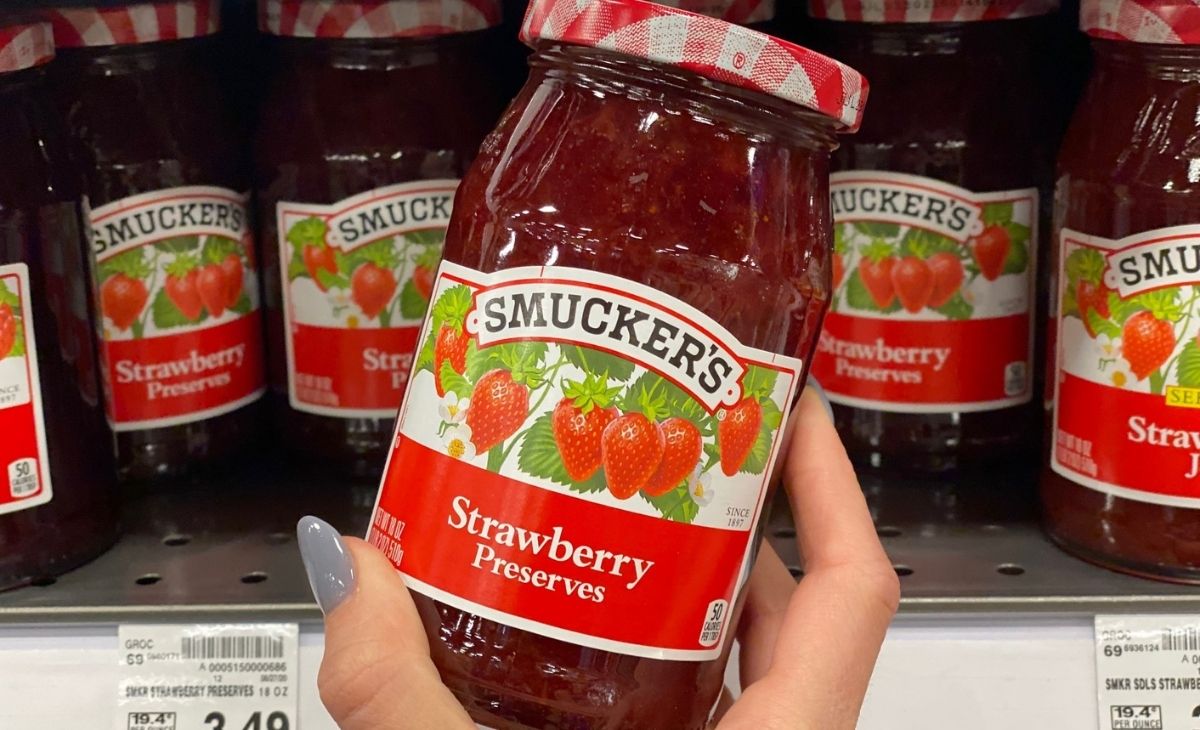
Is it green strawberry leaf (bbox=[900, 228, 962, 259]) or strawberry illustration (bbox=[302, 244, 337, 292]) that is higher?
Result: green strawberry leaf (bbox=[900, 228, 962, 259])

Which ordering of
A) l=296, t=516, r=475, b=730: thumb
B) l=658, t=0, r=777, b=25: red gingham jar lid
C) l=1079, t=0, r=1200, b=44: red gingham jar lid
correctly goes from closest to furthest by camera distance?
l=296, t=516, r=475, b=730: thumb, l=1079, t=0, r=1200, b=44: red gingham jar lid, l=658, t=0, r=777, b=25: red gingham jar lid

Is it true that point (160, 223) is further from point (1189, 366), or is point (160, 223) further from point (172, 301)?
point (1189, 366)

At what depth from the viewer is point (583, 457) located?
0.68m

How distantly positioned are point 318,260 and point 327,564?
43 centimetres

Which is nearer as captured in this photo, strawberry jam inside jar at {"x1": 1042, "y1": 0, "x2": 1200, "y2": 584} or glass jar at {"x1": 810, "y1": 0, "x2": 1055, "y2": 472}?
strawberry jam inside jar at {"x1": 1042, "y1": 0, "x2": 1200, "y2": 584}

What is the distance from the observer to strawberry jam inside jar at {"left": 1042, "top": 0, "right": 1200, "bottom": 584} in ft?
2.92

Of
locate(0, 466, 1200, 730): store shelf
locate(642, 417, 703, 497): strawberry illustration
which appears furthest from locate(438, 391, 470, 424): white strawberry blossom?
locate(0, 466, 1200, 730): store shelf

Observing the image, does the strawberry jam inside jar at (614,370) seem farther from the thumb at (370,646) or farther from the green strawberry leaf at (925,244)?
the green strawberry leaf at (925,244)

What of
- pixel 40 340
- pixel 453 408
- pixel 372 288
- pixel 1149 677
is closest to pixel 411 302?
pixel 372 288

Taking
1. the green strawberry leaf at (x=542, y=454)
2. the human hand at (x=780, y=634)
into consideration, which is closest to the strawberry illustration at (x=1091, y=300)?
the human hand at (x=780, y=634)

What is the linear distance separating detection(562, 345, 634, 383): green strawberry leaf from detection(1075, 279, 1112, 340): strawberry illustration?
42 centimetres

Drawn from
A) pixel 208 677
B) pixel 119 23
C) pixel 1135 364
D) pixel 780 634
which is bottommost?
pixel 208 677

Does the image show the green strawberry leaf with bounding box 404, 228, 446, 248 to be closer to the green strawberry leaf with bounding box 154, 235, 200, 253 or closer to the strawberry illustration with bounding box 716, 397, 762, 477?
the green strawberry leaf with bounding box 154, 235, 200, 253

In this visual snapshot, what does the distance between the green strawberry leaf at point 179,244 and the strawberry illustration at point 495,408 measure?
489mm
